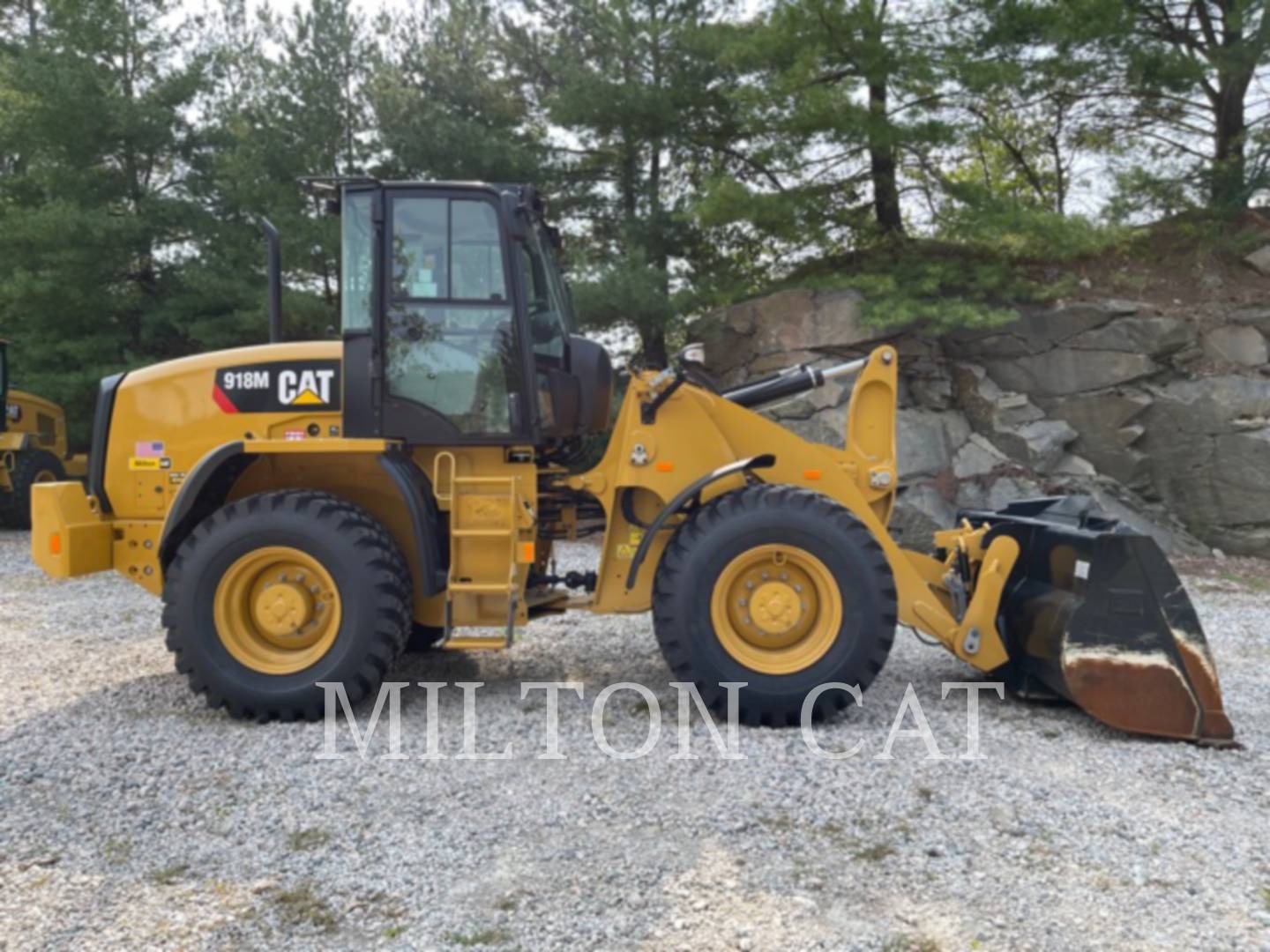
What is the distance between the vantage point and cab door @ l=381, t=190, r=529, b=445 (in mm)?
4738

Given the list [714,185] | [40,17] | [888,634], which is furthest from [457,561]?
[40,17]

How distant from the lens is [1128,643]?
4.12 meters

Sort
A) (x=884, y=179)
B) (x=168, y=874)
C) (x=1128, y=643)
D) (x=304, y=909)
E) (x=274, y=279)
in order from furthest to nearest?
(x=884, y=179) < (x=274, y=279) < (x=1128, y=643) < (x=168, y=874) < (x=304, y=909)

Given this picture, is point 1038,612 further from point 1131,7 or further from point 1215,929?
point 1131,7

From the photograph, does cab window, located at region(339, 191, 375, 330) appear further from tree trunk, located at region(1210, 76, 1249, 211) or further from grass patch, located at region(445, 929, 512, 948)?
tree trunk, located at region(1210, 76, 1249, 211)

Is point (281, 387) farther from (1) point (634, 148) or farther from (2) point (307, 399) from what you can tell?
(1) point (634, 148)

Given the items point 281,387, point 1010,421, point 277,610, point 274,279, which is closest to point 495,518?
point 277,610

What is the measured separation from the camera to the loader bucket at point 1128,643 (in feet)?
13.3

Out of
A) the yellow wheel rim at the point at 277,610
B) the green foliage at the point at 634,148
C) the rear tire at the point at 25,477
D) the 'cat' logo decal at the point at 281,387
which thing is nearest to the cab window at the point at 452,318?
the 'cat' logo decal at the point at 281,387

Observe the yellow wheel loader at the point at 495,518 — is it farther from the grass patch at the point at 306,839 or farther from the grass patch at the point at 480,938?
the grass patch at the point at 480,938

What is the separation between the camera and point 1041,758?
3916 millimetres

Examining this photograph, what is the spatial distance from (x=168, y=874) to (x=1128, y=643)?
382 centimetres

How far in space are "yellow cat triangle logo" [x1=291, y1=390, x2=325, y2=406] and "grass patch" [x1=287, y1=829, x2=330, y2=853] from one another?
7.37ft

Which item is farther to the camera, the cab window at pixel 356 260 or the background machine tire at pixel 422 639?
the background machine tire at pixel 422 639
